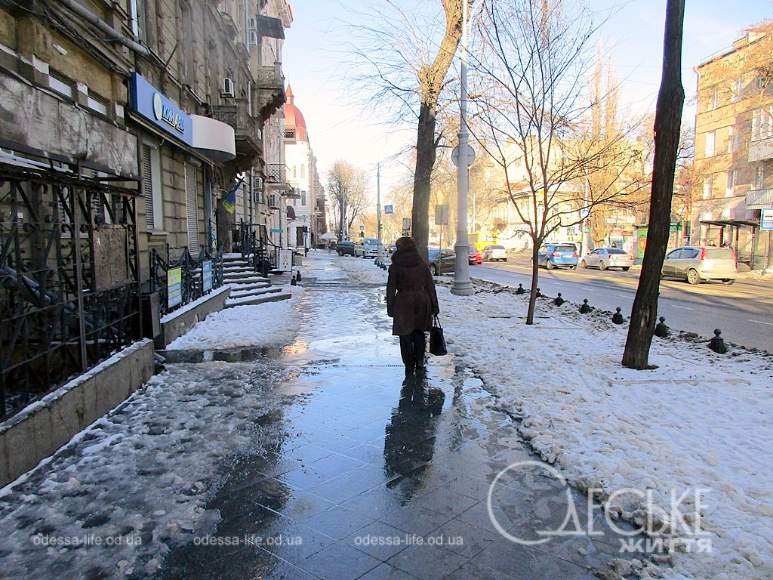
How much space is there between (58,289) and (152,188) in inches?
321

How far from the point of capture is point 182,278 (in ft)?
33.0

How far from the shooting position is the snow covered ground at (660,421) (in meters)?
3.34

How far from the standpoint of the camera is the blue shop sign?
36.9 ft

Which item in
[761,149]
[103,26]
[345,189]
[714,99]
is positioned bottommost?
[103,26]

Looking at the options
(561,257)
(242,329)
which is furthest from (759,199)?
(242,329)

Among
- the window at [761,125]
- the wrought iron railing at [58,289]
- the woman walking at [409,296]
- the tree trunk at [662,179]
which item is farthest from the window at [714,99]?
the wrought iron railing at [58,289]

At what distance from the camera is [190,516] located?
136 inches

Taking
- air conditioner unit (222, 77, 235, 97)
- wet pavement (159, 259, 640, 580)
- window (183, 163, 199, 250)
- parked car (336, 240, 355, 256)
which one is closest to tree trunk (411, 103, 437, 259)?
window (183, 163, 199, 250)

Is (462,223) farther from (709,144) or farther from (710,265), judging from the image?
(709,144)

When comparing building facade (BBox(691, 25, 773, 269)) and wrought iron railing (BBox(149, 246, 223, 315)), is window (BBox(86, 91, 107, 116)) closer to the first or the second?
wrought iron railing (BBox(149, 246, 223, 315))

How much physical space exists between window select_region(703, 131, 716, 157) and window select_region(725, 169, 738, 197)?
9.06ft

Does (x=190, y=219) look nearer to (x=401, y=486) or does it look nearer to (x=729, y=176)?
(x=401, y=486)

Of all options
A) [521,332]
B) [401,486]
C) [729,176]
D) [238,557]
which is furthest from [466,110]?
[729,176]

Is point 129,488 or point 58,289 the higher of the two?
point 58,289
